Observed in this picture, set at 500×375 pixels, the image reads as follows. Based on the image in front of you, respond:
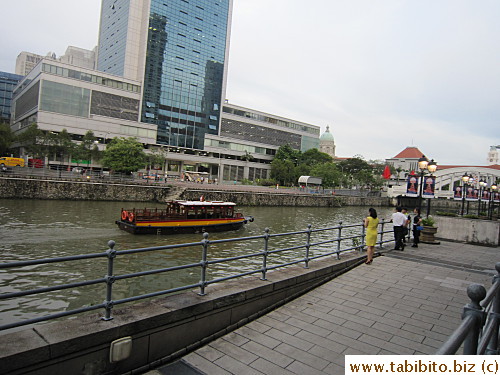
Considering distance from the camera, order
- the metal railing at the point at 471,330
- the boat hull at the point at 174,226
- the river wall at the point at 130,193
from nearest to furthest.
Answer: the metal railing at the point at 471,330 → the boat hull at the point at 174,226 → the river wall at the point at 130,193

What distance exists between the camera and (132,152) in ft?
162

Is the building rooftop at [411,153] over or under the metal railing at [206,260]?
over

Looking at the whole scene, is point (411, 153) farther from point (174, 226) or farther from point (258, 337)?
point (258, 337)

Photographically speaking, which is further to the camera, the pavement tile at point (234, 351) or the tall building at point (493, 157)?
the tall building at point (493, 157)

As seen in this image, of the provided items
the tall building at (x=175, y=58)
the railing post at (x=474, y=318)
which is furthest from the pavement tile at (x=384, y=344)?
the tall building at (x=175, y=58)

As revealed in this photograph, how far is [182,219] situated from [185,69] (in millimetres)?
66987

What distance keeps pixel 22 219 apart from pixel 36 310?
15878 mm

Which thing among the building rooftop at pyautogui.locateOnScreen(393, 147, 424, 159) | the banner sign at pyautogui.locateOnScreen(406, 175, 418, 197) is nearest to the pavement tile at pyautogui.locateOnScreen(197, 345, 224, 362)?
the banner sign at pyautogui.locateOnScreen(406, 175, 418, 197)

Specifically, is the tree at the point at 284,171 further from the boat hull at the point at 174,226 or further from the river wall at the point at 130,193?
the boat hull at the point at 174,226

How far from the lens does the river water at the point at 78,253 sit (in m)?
10.7

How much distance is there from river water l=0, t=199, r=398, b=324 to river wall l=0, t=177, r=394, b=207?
223 inches

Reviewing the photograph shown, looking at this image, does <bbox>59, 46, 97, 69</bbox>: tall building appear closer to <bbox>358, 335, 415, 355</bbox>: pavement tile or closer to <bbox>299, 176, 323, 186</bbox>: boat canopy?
<bbox>299, 176, 323, 186</bbox>: boat canopy

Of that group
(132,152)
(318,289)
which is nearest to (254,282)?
(318,289)

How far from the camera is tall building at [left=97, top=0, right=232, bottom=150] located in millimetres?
77125
